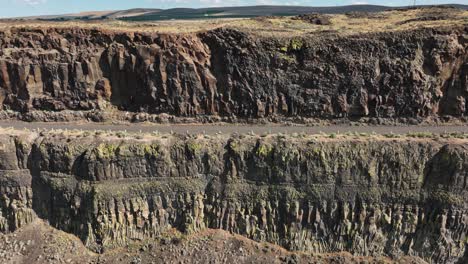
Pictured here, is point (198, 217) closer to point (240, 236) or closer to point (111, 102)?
point (240, 236)

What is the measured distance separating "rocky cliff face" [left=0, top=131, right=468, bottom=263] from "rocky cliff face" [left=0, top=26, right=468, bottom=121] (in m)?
7.04

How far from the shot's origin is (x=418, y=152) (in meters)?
29.8

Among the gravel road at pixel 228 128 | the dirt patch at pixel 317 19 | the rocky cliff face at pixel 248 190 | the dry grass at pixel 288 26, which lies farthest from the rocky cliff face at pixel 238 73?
the dirt patch at pixel 317 19

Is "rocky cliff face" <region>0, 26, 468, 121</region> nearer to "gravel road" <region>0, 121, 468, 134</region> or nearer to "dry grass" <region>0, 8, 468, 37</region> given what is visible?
"gravel road" <region>0, 121, 468, 134</region>

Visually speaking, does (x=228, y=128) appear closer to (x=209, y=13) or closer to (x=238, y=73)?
(x=238, y=73)

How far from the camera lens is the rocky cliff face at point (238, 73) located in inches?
1428

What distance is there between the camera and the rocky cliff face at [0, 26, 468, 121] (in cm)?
3628

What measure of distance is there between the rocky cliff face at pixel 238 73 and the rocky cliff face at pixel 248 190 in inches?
277

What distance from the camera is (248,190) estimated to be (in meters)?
30.9

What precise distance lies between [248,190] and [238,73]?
12.4m

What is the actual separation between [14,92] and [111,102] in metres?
9.81

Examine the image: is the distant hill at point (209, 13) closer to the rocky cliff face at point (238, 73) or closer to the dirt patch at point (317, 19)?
the dirt patch at point (317, 19)

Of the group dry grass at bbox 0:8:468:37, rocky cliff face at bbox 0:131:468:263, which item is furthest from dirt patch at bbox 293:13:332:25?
rocky cliff face at bbox 0:131:468:263

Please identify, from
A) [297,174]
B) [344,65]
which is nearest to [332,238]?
[297,174]
